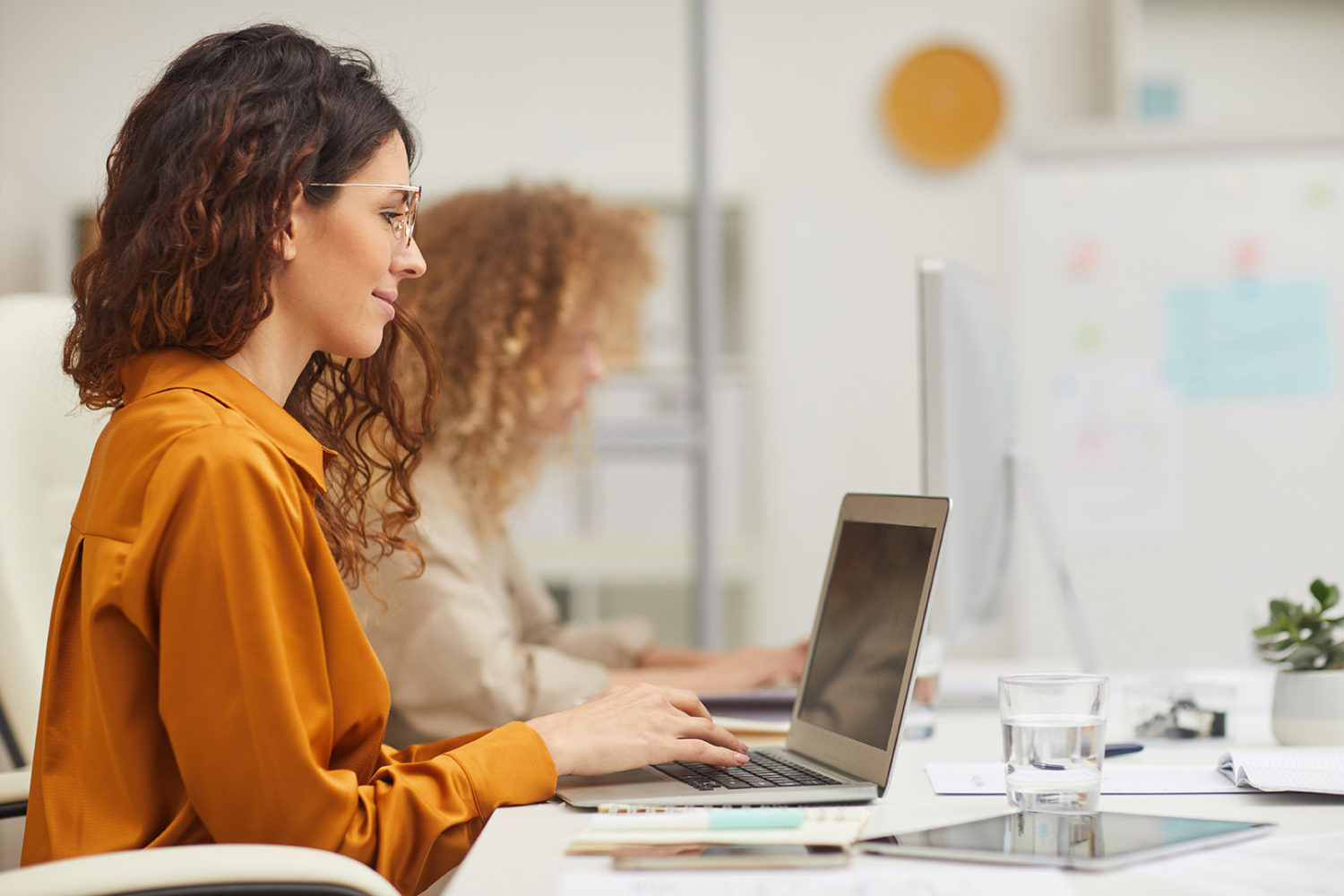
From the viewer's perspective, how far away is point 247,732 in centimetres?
82

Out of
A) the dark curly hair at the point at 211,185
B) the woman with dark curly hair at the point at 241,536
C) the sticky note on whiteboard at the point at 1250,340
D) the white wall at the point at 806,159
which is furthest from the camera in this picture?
the white wall at the point at 806,159

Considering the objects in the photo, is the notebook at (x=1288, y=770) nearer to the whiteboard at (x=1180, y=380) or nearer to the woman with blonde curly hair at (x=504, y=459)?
the woman with blonde curly hair at (x=504, y=459)

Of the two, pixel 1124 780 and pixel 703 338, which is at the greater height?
pixel 703 338

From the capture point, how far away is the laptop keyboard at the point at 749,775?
39.2 inches

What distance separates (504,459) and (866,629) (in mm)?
761

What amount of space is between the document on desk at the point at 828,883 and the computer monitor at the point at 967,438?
516 mm

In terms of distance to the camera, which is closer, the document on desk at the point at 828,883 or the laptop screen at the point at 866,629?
the document on desk at the point at 828,883

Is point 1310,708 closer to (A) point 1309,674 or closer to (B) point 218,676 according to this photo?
(A) point 1309,674

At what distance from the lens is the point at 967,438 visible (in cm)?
138

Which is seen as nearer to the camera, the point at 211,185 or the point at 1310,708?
the point at 211,185

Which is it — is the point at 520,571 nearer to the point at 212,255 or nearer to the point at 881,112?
the point at 212,255

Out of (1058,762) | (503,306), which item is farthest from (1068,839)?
(503,306)

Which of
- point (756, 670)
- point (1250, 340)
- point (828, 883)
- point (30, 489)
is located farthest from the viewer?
point (1250, 340)

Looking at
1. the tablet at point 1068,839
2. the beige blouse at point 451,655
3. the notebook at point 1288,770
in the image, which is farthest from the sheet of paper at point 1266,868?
the beige blouse at point 451,655
